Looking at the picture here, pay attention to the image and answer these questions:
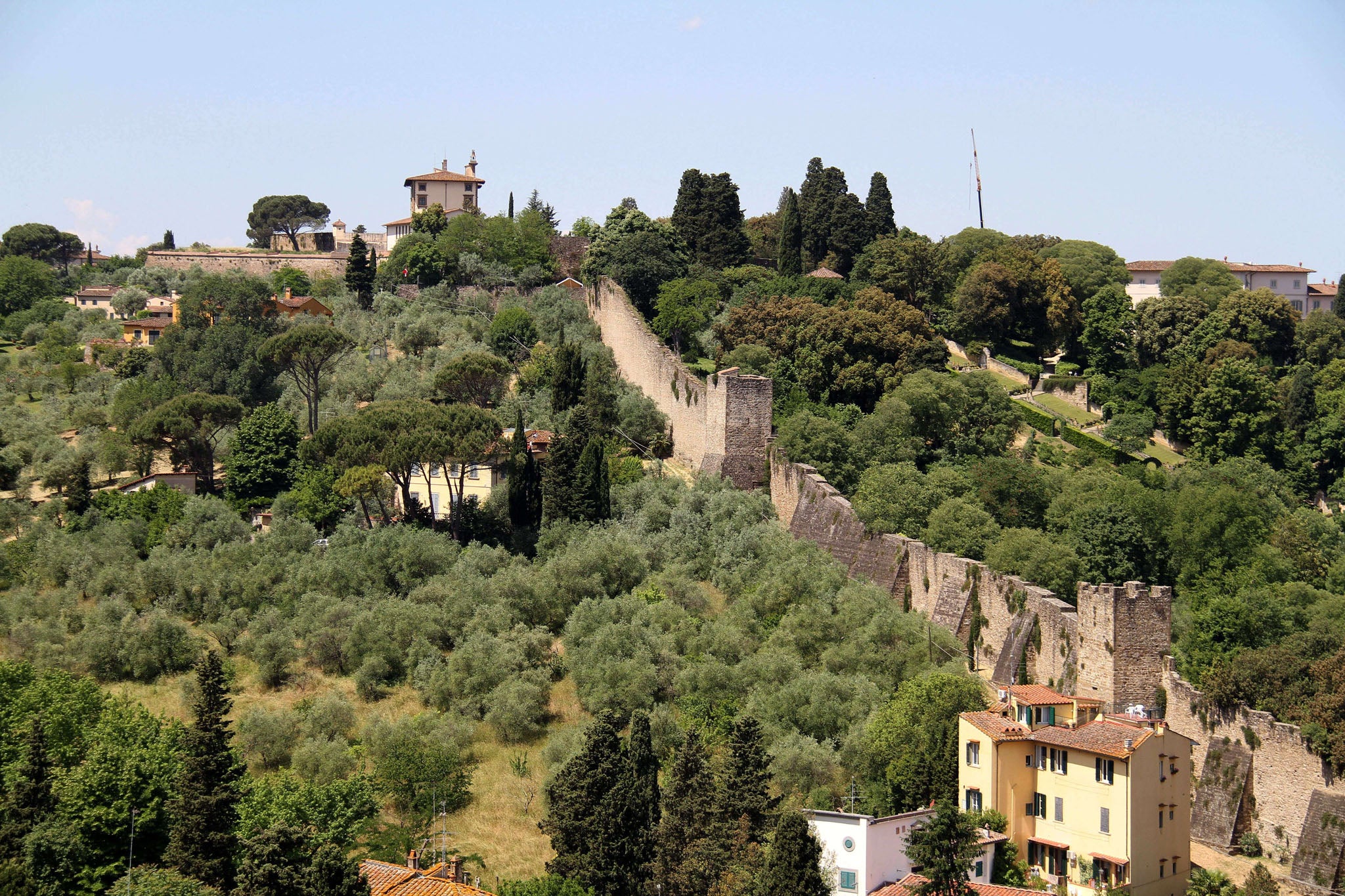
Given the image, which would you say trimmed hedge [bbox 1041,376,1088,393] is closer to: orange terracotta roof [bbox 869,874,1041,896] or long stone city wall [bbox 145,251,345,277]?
orange terracotta roof [bbox 869,874,1041,896]

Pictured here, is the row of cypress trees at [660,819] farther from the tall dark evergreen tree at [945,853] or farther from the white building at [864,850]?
the tall dark evergreen tree at [945,853]

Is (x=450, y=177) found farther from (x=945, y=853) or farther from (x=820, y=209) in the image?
(x=945, y=853)

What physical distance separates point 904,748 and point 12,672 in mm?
16156

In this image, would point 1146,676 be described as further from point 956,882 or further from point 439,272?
point 439,272

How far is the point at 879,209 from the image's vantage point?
5403cm

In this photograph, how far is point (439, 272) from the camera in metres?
53.7

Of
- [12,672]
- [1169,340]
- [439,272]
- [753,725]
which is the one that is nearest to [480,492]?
[12,672]

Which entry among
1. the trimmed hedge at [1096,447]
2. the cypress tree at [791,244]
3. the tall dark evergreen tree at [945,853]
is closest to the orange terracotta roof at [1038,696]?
the tall dark evergreen tree at [945,853]

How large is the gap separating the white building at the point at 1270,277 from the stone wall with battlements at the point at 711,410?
28.1m

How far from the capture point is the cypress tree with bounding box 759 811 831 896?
19.7m

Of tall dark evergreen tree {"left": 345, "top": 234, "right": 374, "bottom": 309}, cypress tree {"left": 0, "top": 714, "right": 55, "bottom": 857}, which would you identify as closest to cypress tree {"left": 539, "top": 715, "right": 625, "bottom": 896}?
cypress tree {"left": 0, "top": 714, "right": 55, "bottom": 857}

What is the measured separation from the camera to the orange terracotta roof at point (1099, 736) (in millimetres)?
22328

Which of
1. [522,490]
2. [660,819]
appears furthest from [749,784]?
[522,490]

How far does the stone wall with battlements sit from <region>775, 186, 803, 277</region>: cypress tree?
36.6 ft
